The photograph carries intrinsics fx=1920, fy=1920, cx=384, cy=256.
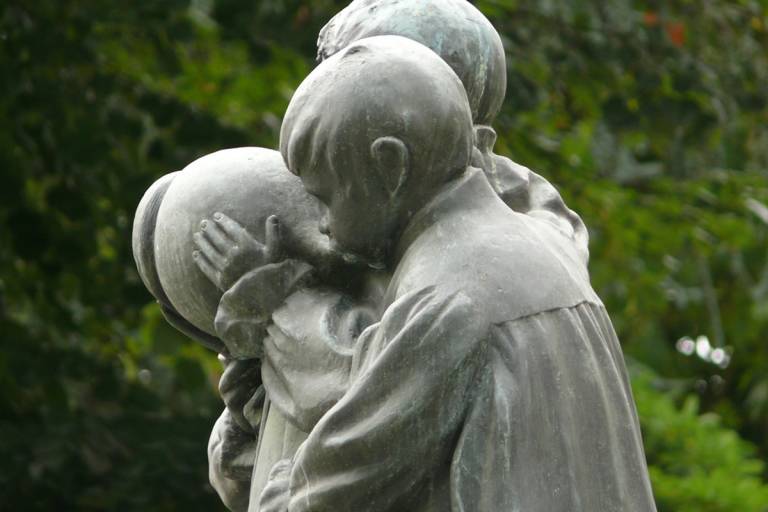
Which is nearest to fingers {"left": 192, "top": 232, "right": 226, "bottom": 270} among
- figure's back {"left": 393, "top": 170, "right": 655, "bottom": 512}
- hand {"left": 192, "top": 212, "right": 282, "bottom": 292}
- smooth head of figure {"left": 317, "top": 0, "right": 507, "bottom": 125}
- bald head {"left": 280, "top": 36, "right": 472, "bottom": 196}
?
hand {"left": 192, "top": 212, "right": 282, "bottom": 292}

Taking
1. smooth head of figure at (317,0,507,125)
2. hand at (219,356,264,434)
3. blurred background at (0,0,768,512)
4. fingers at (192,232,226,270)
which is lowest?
blurred background at (0,0,768,512)

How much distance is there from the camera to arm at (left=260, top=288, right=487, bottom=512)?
10.6 feet

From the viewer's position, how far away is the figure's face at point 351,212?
11.1ft

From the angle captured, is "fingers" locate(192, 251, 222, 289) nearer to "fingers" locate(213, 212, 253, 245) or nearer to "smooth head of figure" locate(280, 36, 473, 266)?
"fingers" locate(213, 212, 253, 245)

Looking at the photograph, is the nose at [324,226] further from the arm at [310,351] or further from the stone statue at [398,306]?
the arm at [310,351]

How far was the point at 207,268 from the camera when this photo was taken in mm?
3578

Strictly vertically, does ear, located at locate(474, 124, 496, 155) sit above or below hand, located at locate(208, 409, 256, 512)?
above

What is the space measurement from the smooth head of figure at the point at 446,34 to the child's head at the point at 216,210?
31 centimetres

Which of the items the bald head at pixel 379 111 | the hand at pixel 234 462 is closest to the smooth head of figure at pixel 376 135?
the bald head at pixel 379 111

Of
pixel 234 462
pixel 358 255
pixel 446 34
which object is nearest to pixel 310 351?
pixel 358 255

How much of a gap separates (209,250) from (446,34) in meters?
0.64

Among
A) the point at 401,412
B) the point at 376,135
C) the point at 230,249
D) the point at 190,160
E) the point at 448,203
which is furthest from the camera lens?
the point at 190,160

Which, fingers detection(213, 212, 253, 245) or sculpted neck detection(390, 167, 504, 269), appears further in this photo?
fingers detection(213, 212, 253, 245)

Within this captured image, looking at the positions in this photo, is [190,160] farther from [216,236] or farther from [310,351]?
[310,351]
